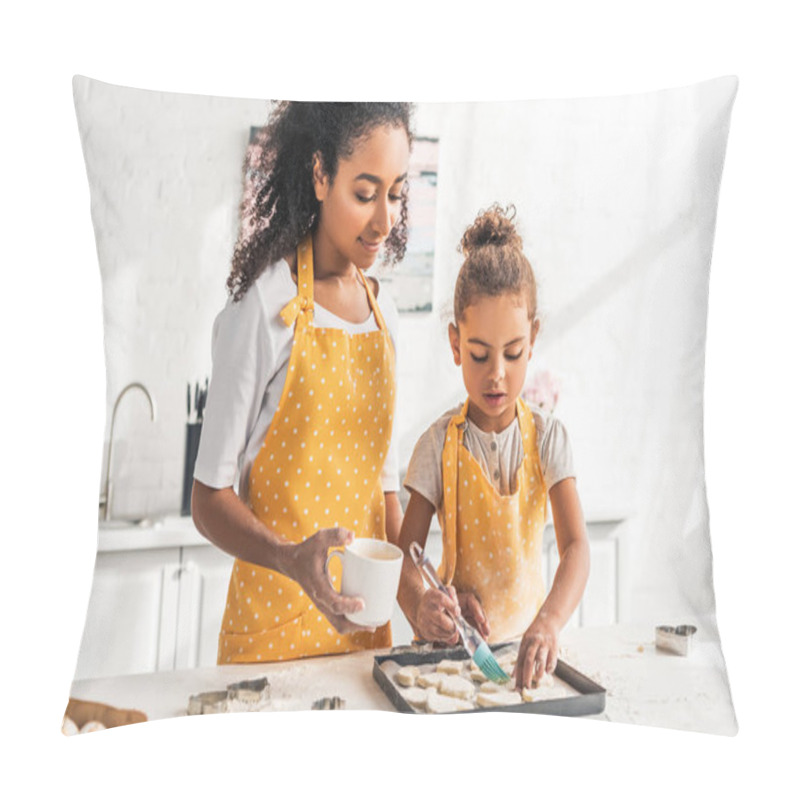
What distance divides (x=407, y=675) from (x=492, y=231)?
661 mm

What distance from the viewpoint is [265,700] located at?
1.38 meters

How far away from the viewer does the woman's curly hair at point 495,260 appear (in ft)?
4.62

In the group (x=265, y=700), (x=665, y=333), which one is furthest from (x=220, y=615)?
(x=665, y=333)

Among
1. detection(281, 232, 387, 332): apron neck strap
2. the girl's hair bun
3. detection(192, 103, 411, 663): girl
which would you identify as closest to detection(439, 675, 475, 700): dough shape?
detection(192, 103, 411, 663): girl

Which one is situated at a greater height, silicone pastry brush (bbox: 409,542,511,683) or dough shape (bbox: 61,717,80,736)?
silicone pastry brush (bbox: 409,542,511,683)

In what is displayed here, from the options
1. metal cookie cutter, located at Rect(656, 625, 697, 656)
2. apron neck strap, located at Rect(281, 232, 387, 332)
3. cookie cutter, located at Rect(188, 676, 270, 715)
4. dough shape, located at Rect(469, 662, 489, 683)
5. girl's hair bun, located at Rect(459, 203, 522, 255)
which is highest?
girl's hair bun, located at Rect(459, 203, 522, 255)

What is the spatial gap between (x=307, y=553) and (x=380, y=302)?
1.25 ft

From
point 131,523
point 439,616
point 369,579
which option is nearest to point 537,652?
point 439,616

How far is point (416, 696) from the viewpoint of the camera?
1380 millimetres

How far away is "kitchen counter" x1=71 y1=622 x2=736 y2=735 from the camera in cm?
137

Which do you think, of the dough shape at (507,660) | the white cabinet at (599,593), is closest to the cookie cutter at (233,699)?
the dough shape at (507,660)

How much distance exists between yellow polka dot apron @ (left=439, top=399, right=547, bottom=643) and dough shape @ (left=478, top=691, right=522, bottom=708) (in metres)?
0.08

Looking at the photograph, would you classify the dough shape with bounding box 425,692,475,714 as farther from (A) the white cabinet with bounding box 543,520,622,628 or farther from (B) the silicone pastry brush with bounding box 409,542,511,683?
(A) the white cabinet with bounding box 543,520,622,628

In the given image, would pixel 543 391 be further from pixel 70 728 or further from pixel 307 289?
pixel 70 728
